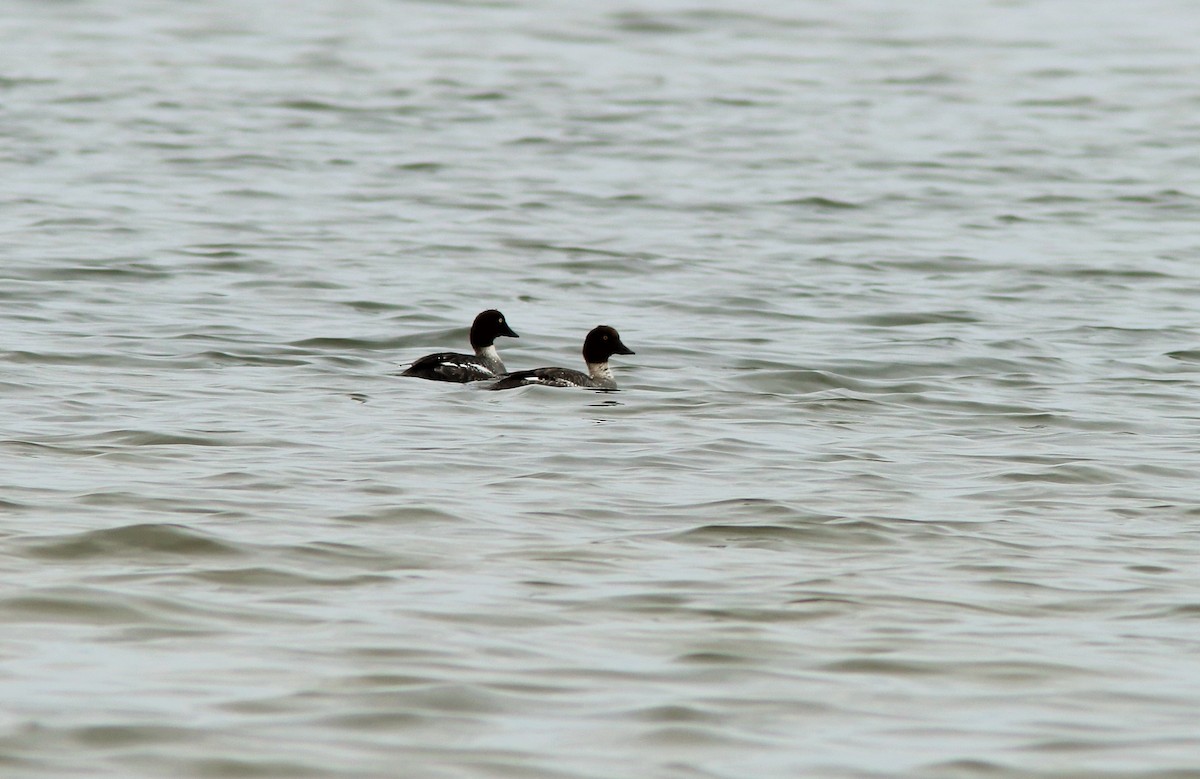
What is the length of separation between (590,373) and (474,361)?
76 centimetres

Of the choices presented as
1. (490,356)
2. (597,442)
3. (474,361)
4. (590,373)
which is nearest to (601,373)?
(590,373)

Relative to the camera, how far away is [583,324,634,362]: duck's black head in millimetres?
13781

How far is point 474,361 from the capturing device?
45.6 feet

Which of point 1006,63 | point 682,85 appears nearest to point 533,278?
point 682,85

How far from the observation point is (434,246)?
20.2m

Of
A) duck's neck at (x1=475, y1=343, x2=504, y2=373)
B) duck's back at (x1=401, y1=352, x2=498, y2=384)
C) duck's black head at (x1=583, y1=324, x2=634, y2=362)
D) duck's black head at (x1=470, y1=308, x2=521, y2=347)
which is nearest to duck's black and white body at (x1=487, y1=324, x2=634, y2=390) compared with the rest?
duck's black head at (x1=583, y1=324, x2=634, y2=362)

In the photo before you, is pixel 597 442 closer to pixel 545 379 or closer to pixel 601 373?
pixel 545 379

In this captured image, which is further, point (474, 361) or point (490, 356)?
point (490, 356)

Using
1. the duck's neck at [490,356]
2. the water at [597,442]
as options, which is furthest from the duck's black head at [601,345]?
the duck's neck at [490,356]

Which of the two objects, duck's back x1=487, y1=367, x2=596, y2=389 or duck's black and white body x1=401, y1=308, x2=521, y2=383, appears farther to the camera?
duck's black and white body x1=401, y1=308, x2=521, y2=383

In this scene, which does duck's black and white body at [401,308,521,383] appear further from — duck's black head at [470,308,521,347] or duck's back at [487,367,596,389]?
duck's back at [487,367,596,389]

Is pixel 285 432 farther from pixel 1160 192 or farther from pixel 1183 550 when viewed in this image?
pixel 1160 192

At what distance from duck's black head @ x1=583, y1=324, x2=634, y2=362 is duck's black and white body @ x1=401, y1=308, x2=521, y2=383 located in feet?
2.11

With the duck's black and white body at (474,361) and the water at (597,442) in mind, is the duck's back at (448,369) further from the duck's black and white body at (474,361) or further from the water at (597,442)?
the water at (597,442)
